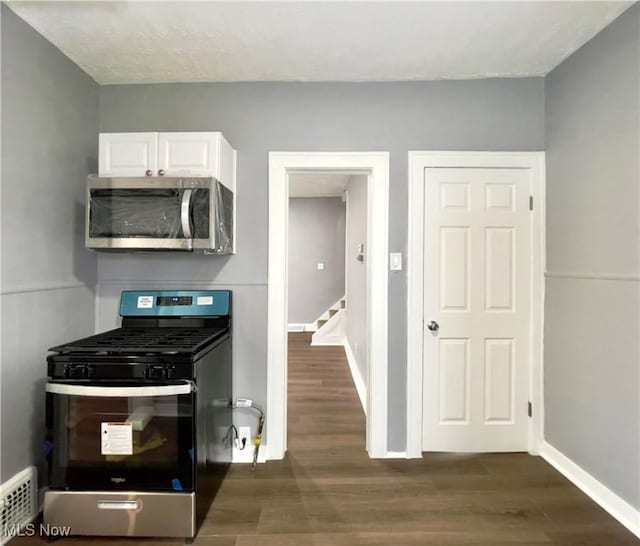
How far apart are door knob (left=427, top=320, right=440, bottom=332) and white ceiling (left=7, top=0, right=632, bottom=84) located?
162cm

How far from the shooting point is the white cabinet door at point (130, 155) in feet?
6.64

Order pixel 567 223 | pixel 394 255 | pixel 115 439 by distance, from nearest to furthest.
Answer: pixel 115 439 < pixel 567 223 < pixel 394 255

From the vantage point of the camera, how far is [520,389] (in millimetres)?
2369

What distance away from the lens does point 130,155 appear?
2027mm

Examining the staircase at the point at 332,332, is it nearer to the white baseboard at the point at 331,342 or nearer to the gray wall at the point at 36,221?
the white baseboard at the point at 331,342

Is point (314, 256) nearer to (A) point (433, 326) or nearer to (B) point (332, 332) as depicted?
(B) point (332, 332)

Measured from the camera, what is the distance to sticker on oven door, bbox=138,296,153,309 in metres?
2.25

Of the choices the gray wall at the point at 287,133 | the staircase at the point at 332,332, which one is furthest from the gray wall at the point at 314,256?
the gray wall at the point at 287,133

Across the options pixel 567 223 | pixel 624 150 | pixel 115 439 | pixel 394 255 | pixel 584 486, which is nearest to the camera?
pixel 115 439

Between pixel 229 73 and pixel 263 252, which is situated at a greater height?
pixel 229 73

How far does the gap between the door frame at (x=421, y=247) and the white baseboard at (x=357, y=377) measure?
0.86m

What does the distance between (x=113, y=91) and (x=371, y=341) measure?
95.7 inches

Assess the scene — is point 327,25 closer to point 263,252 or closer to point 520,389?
point 263,252

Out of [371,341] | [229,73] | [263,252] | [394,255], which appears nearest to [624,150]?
[394,255]
